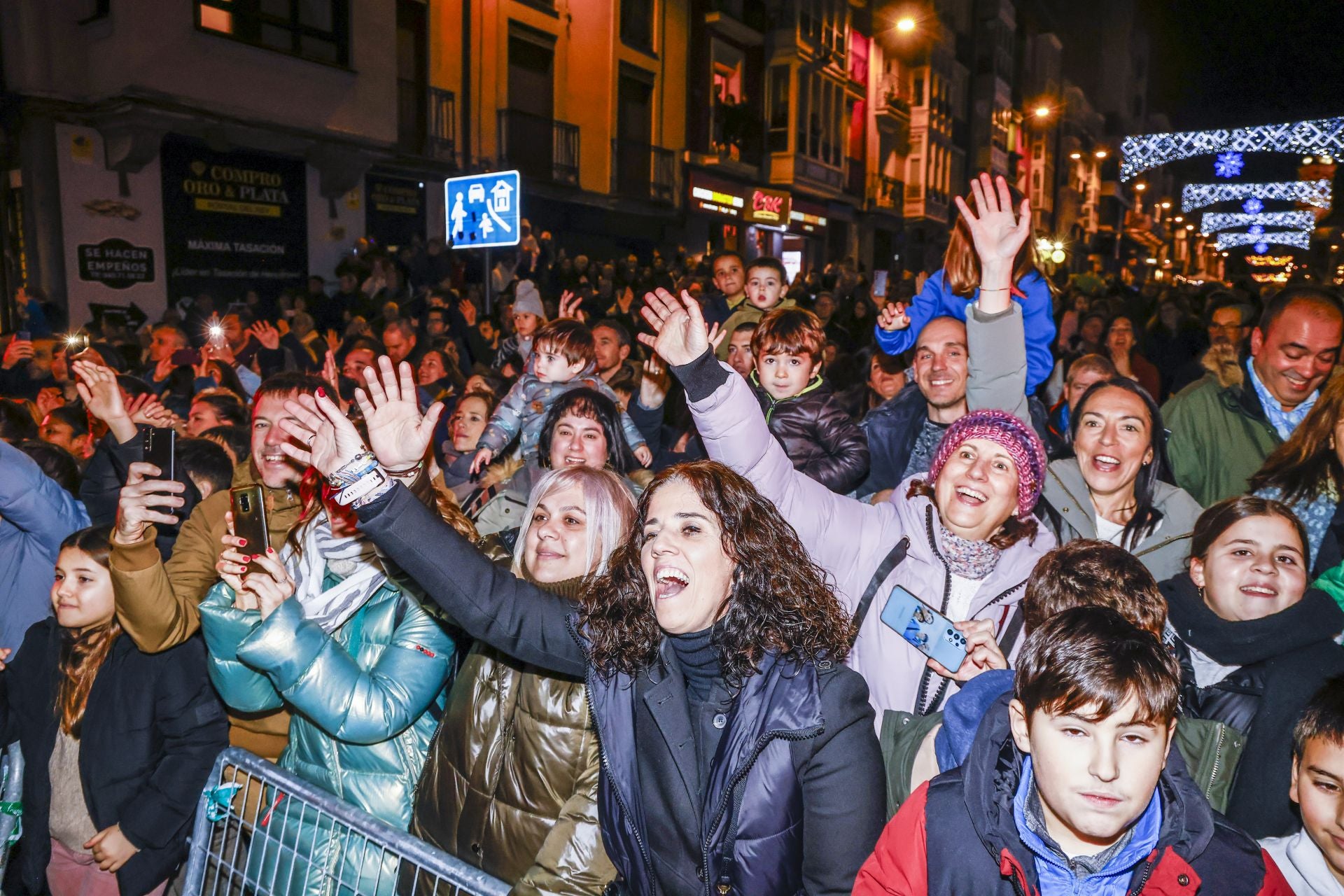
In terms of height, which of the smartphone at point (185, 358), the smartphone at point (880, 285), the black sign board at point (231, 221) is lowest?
the smartphone at point (185, 358)

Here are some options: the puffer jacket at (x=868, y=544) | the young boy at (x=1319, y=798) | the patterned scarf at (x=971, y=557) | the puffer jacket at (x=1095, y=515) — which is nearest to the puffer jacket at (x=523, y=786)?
the puffer jacket at (x=868, y=544)

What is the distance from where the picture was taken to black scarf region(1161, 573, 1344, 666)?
2.41 m

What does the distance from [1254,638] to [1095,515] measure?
3.34 feet

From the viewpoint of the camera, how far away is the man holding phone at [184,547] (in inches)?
105

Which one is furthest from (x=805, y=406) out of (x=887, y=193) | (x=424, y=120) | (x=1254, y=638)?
(x=887, y=193)

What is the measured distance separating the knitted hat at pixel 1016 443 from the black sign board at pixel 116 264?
13636mm

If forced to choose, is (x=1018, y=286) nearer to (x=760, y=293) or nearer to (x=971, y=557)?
(x=971, y=557)

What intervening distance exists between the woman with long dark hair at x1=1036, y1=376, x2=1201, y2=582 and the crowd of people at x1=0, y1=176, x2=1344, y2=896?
0.02m

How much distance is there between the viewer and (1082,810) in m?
1.69

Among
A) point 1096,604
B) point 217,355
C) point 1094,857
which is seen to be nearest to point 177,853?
point 1094,857

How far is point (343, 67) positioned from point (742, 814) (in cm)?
1543

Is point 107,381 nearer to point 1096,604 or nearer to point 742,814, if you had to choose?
point 742,814

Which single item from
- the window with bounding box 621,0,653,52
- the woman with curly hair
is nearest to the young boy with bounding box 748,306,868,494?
the woman with curly hair

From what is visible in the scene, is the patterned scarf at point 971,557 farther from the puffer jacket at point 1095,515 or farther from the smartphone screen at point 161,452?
the smartphone screen at point 161,452
